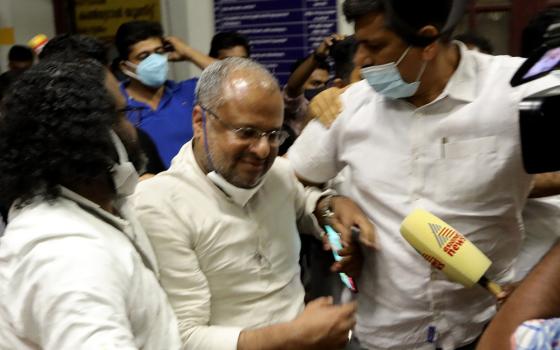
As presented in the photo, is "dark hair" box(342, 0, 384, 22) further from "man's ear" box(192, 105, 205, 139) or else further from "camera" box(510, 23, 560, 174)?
"camera" box(510, 23, 560, 174)

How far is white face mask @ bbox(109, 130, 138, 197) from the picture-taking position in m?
1.13

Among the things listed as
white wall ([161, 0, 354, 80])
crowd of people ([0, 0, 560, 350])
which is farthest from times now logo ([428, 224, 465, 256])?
white wall ([161, 0, 354, 80])

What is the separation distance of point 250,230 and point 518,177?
2.07 feet

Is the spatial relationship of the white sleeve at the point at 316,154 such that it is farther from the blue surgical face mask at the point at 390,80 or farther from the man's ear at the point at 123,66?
the man's ear at the point at 123,66

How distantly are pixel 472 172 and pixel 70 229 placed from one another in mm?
861

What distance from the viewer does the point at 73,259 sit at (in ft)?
2.96

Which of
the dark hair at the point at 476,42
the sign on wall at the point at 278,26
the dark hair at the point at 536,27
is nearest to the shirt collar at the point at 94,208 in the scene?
the dark hair at the point at 536,27

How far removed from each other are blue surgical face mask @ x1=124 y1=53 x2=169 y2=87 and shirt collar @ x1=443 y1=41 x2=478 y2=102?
1.80 meters

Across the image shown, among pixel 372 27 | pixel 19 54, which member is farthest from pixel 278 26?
pixel 372 27

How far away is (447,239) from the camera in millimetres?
1181

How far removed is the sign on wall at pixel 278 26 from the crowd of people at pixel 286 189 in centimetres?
236

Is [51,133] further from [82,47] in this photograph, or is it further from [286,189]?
[82,47]

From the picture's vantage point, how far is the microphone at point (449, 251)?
116 cm

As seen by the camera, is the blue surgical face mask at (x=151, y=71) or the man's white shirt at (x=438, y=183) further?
the blue surgical face mask at (x=151, y=71)
